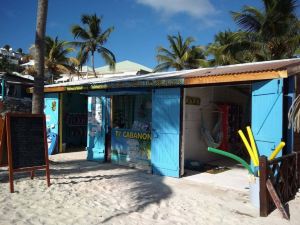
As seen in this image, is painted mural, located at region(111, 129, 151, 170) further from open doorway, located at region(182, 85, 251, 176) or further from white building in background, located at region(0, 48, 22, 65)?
white building in background, located at region(0, 48, 22, 65)

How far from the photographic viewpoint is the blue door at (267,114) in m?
6.16

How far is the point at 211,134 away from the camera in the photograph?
9.79 meters

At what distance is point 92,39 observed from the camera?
2622 centimetres

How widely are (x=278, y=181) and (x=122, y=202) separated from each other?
9.01 ft

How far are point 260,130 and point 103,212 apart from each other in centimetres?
351

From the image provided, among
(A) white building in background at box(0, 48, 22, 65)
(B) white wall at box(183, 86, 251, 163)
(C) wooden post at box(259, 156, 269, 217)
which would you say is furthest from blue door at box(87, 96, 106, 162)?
(C) wooden post at box(259, 156, 269, 217)

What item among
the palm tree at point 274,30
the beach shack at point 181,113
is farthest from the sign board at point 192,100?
the palm tree at point 274,30

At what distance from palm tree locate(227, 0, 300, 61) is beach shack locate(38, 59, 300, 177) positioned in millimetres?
7662

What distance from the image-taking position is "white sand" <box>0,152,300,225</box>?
481 cm

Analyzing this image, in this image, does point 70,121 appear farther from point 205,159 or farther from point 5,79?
point 205,159

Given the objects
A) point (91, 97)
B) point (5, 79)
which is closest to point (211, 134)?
point (91, 97)

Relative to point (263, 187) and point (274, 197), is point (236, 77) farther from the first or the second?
point (274, 197)

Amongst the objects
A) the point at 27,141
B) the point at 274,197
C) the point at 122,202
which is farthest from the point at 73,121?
the point at 274,197

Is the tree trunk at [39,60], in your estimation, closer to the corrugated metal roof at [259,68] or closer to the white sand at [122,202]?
the white sand at [122,202]
